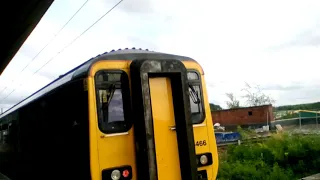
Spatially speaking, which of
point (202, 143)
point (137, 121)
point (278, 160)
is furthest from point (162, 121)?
point (278, 160)

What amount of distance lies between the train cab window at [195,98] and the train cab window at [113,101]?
3.77 ft

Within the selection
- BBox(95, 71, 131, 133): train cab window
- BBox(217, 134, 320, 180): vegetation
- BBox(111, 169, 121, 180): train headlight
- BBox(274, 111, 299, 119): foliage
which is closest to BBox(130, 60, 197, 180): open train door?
BBox(95, 71, 131, 133): train cab window

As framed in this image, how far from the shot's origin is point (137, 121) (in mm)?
4676

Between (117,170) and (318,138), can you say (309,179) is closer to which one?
(318,138)

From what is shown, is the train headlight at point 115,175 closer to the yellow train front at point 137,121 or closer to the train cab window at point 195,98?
the yellow train front at point 137,121

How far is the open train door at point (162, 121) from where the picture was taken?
455 cm

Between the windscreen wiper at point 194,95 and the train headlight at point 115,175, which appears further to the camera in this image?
the windscreen wiper at point 194,95

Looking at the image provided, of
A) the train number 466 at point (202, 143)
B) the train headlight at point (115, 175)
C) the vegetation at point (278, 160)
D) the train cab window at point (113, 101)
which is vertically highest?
the train cab window at point (113, 101)

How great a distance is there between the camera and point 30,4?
890cm

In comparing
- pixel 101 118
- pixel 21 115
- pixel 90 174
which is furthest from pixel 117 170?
pixel 21 115

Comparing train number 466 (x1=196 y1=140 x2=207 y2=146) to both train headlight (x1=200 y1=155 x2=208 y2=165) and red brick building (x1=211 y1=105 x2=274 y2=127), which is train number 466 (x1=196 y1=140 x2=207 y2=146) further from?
red brick building (x1=211 y1=105 x2=274 y2=127)

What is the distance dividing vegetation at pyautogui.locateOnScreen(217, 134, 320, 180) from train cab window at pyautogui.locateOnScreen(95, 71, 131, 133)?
4846 mm

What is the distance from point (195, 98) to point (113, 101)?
4.77 feet

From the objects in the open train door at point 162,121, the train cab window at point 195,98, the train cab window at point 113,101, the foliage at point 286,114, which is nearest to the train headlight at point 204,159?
the open train door at point 162,121
